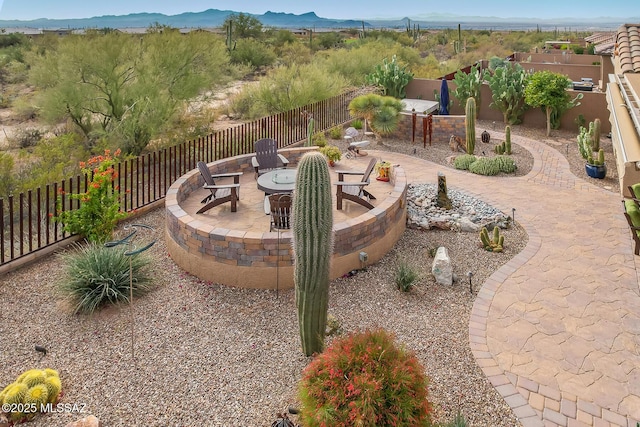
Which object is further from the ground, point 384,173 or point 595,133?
point 595,133

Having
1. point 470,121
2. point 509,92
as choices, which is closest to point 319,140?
point 470,121

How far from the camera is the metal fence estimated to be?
7.98m

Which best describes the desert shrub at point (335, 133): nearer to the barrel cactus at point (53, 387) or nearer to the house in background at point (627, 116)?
the house in background at point (627, 116)

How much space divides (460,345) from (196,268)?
13.4ft

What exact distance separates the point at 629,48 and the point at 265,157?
8600 millimetres

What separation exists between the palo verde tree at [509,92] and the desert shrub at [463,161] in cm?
585

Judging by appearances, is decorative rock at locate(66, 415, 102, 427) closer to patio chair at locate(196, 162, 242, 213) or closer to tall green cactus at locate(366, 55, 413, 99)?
patio chair at locate(196, 162, 242, 213)

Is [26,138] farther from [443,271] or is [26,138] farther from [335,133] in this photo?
[443,271]

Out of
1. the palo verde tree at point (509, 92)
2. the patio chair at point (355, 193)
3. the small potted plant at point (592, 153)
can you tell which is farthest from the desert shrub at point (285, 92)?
the small potted plant at point (592, 153)

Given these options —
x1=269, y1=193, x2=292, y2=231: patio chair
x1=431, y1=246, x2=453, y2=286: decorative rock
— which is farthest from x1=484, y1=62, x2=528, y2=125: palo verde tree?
x1=269, y1=193, x2=292, y2=231: patio chair

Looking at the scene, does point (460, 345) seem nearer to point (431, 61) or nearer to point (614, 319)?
point (614, 319)

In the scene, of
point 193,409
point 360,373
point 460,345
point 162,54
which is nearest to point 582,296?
point 460,345

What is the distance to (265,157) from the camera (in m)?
11.0

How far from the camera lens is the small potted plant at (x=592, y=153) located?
41.4 feet
